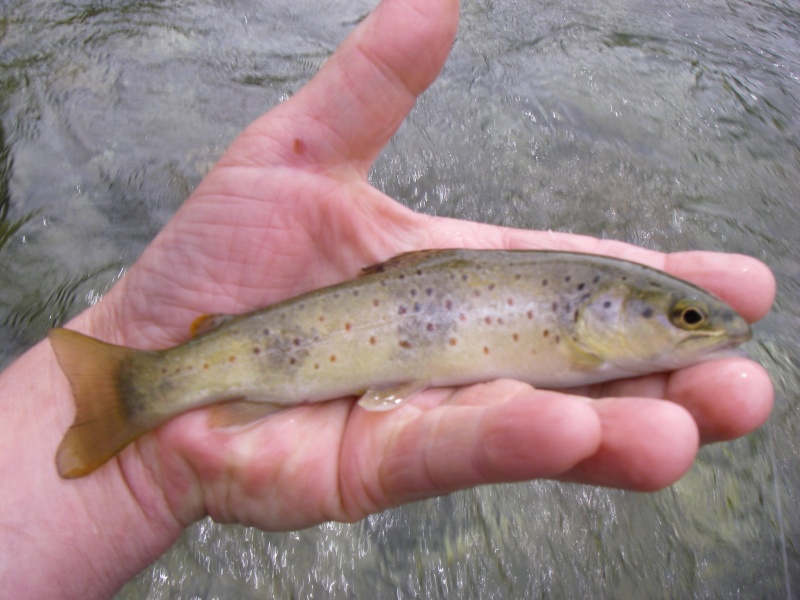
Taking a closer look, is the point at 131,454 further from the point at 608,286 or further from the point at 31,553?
the point at 608,286

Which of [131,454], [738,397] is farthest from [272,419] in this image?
[738,397]

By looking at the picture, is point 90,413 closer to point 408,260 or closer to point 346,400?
point 346,400

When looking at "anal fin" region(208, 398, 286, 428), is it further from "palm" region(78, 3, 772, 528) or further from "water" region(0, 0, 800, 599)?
"water" region(0, 0, 800, 599)

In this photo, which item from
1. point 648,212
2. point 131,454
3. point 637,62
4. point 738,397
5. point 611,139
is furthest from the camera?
point 637,62

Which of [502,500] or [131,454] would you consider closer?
[131,454]

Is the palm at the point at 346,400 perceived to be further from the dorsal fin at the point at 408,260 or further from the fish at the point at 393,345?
the dorsal fin at the point at 408,260

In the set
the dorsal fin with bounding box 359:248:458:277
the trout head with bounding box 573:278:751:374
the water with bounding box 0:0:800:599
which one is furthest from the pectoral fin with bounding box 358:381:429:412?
the water with bounding box 0:0:800:599
